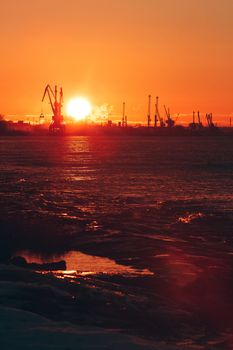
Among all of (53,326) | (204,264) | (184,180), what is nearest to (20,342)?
(53,326)

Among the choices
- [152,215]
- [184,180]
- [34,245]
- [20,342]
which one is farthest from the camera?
[184,180]

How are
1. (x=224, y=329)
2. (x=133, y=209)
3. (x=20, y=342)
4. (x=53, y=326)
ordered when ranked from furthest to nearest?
(x=133, y=209) < (x=224, y=329) < (x=53, y=326) < (x=20, y=342)

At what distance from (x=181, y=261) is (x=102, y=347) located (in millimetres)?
6217

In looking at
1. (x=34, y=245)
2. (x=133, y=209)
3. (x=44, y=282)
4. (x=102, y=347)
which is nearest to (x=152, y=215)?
(x=133, y=209)

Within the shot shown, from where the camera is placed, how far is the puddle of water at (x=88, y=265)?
41.0 ft

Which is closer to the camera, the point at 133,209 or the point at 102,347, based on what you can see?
the point at 102,347

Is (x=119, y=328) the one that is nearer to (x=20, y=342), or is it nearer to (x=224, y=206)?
(x=20, y=342)

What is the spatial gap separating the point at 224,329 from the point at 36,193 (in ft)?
69.8

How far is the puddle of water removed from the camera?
12.5 m

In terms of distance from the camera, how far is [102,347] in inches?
301

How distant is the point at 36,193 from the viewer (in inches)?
1171

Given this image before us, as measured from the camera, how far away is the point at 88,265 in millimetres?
13445

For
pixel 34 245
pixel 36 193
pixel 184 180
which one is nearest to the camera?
pixel 34 245

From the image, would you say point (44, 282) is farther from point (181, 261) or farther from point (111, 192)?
point (111, 192)
